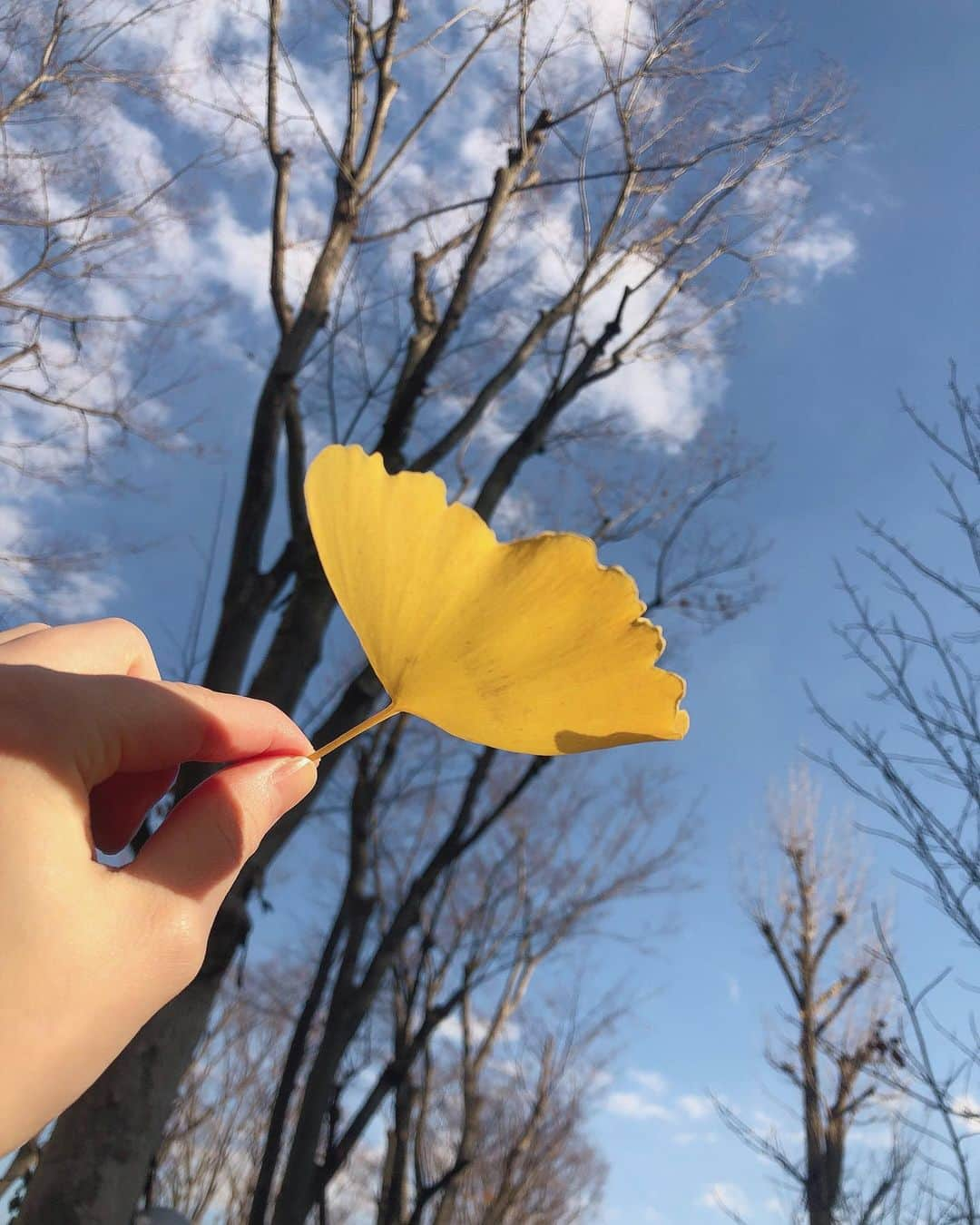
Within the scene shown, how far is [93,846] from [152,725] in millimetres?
83

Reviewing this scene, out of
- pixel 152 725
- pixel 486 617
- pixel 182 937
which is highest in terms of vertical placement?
pixel 486 617

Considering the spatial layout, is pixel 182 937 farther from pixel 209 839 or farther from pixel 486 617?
pixel 486 617

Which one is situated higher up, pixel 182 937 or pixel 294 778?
pixel 294 778

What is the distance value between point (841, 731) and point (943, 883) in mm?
684

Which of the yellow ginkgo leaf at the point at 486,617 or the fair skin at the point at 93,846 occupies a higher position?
the yellow ginkgo leaf at the point at 486,617

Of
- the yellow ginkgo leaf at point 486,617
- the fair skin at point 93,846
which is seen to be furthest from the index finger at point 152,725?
the yellow ginkgo leaf at point 486,617

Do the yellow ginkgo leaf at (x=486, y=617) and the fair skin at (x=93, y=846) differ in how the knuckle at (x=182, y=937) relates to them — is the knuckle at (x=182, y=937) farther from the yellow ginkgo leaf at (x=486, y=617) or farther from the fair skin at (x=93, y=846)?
the yellow ginkgo leaf at (x=486, y=617)

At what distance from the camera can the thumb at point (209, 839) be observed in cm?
Answer: 53

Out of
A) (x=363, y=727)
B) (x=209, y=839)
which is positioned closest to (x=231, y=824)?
(x=209, y=839)

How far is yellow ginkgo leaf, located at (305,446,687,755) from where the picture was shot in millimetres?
534

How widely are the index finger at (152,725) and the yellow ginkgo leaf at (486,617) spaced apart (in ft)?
0.33

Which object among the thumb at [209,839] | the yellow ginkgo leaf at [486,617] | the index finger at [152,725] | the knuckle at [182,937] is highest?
the yellow ginkgo leaf at [486,617]

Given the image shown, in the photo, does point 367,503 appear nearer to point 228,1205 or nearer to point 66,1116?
point 66,1116

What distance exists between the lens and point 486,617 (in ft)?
1.80
